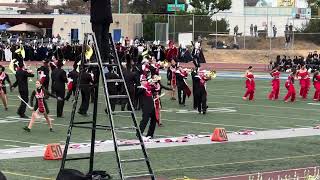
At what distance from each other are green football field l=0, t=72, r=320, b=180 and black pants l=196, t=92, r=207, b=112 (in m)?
0.28

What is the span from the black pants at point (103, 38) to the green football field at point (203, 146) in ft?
12.0

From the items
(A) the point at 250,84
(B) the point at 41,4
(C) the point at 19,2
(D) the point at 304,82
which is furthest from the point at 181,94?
(C) the point at 19,2

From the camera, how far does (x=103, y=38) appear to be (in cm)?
1083

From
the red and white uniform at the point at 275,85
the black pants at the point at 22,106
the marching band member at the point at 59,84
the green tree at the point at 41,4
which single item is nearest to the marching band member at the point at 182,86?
the red and white uniform at the point at 275,85

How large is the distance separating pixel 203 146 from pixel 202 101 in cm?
758

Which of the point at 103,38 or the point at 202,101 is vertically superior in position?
the point at 103,38

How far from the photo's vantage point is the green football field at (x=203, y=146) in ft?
49.0

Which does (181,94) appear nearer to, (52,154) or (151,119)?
(151,119)

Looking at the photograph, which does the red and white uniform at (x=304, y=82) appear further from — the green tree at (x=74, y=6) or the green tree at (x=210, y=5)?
the green tree at (x=74, y=6)

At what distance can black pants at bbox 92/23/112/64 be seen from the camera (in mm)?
10734

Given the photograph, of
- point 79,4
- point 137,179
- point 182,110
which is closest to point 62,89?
point 182,110

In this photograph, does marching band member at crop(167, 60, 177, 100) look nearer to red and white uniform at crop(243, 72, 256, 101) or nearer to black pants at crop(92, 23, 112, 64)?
red and white uniform at crop(243, 72, 256, 101)

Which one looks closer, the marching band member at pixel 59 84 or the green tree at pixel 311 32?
the marching band member at pixel 59 84

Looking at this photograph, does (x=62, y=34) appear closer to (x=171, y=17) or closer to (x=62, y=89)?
(x=171, y=17)
